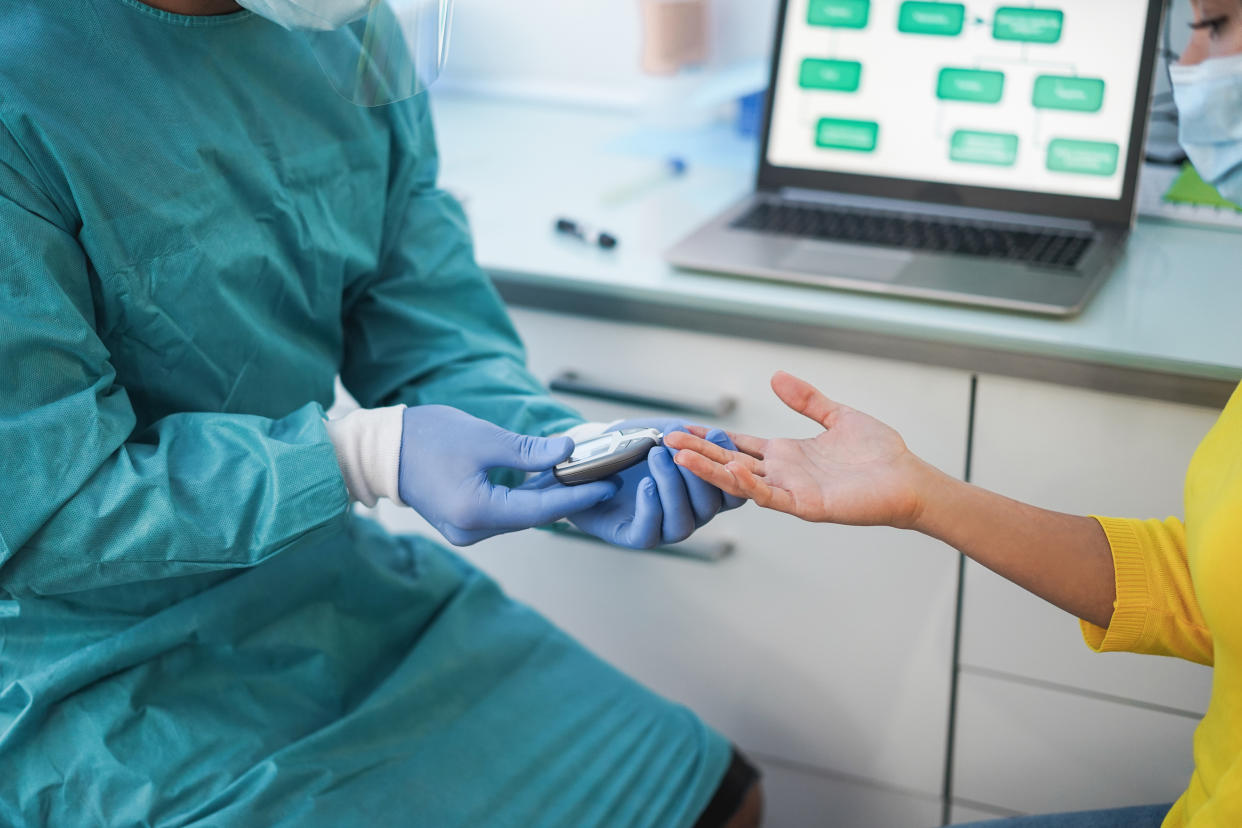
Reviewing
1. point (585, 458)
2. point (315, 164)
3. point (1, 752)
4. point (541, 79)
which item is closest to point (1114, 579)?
point (585, 458)

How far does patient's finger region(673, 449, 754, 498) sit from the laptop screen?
2.22 feet

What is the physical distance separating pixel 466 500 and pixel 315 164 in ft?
1.16

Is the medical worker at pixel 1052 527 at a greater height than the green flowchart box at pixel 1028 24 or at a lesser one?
lesser

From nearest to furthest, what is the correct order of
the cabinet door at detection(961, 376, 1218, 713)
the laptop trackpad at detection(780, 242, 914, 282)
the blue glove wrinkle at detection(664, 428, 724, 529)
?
the blue glove wrinkle at detection(664, 428, 724, 529) → the cabinet door at detection(961, 376, 1218, 713) → the laptop trackpad at detection(780, 242, 914, 282)

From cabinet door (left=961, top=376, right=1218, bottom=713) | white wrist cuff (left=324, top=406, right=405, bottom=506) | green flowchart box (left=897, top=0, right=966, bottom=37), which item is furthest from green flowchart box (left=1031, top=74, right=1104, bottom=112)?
white wrist cuff (left=324, top=406, right=405, bottom=506)

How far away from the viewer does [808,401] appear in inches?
37.8

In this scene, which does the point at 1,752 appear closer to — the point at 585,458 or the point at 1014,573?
the point at 585,458

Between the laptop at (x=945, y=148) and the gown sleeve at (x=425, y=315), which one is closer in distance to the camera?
the gown sleeve at (x=425, y=315)

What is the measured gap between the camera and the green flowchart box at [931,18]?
135cm

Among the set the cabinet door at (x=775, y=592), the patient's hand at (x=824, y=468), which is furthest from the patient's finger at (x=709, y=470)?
the cabinet door at (x=775, y=592)

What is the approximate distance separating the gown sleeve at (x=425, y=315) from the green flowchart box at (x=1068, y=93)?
25.7 inches

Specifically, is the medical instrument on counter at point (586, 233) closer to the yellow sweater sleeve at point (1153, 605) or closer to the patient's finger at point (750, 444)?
the patient's finger at point (750, 444)

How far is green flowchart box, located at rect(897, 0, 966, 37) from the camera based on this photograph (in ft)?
4.44

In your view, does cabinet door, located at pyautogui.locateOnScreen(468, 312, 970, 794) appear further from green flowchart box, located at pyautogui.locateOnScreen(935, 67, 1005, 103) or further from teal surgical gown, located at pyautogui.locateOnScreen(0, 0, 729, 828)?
green flowchart box, located at pyautogui.locateOnScreen(935, 67, 1005, 103)
